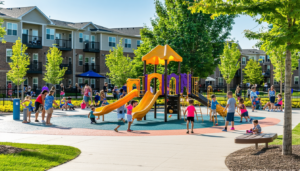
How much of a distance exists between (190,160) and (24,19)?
4047 cm

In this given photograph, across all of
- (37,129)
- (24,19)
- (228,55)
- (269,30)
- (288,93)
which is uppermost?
(24,19)

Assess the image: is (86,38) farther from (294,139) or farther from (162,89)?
(294,139)

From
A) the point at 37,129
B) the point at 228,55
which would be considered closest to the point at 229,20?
the point at 228,55

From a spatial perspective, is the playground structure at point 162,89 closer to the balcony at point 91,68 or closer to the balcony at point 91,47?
the balcony at point 91,47

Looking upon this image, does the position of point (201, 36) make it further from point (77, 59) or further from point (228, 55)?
point (77, 59)

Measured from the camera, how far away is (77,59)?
168 ft

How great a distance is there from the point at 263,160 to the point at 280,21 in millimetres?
3659

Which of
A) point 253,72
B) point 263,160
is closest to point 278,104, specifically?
point 263,160

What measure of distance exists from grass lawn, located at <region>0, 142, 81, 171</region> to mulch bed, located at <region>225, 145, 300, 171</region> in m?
4.35

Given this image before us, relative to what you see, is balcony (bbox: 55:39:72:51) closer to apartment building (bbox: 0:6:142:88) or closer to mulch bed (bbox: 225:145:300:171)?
apartment building (bbox: 0:6:142:88)

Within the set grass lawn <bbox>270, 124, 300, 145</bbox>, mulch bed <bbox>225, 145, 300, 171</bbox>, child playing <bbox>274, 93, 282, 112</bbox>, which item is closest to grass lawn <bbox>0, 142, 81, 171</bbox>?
mulch bed <bbox>225, 145, 300, 171</bbox>

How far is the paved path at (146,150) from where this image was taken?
7.81 meters

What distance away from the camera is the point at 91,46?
52.9 metres

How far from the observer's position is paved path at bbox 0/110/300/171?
7812 mm
